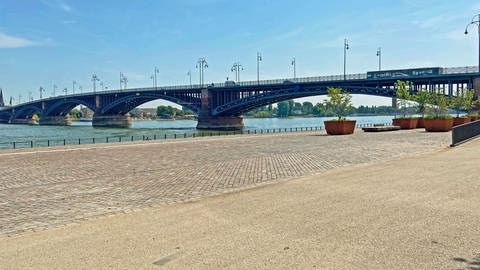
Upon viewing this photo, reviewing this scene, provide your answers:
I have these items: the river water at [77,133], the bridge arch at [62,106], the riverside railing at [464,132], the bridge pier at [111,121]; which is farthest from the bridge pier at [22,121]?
the riverside railing at [464,132]

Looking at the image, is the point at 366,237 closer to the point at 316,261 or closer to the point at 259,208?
the point at 316,261

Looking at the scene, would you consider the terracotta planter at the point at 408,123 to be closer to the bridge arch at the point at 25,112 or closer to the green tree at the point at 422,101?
the green tree at the point at 422,101

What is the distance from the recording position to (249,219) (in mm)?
6477

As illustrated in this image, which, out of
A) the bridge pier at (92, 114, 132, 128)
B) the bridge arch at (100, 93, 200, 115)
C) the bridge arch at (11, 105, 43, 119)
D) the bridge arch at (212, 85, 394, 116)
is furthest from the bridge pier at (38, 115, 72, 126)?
the bridge arch at (212, 85, 394, 116)

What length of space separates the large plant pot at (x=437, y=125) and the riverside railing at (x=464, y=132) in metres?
9.90

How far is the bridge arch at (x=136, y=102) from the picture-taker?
9919 cm

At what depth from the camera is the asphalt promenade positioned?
476cm

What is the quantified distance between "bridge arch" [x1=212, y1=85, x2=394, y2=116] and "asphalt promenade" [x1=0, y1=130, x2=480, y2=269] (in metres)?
61.3

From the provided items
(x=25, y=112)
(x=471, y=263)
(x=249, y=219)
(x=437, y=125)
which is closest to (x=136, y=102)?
(x=25, y=112)

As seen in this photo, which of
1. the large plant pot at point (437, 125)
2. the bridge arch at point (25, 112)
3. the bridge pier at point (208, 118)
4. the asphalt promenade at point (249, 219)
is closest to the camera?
the asphalt promenade at point (249, 219)

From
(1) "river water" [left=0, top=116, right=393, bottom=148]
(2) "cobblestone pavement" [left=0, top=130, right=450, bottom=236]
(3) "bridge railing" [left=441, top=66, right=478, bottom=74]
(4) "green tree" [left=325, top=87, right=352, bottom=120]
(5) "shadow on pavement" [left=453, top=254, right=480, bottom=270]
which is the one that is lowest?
(1) "river water" [left=0, top=116, right=393, bottom=148]

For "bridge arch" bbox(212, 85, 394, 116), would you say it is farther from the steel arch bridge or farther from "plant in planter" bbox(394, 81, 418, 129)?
"plant in planter" bbox(394, 81, 418, 129)

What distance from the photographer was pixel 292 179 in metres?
10.4

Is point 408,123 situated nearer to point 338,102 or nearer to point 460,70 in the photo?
point 338,102
